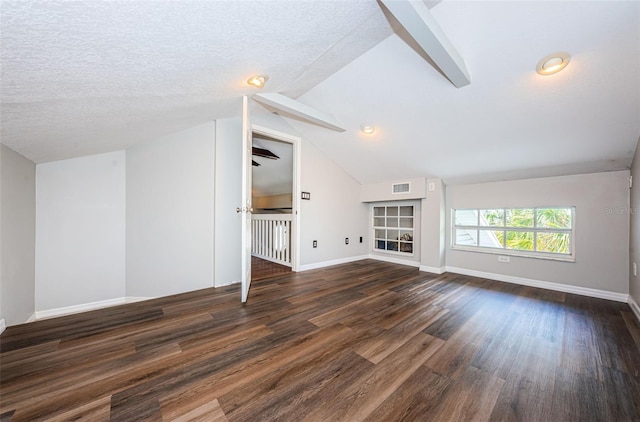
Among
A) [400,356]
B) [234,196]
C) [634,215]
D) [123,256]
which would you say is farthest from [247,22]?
[634,215]

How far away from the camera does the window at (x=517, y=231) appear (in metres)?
2.84

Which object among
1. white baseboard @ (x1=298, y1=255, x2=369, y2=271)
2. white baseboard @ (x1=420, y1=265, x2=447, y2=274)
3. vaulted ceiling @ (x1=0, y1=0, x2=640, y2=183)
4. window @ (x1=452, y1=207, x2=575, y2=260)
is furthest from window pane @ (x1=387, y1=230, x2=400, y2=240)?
vaulted ceiling @ (x1=0, y1=0, x2=640, y2=183)

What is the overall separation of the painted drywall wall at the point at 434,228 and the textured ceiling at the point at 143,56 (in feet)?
8.03

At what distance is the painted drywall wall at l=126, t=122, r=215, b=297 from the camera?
2.71 m

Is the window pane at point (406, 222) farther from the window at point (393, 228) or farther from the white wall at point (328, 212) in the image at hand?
the white wall at point (328, 212)

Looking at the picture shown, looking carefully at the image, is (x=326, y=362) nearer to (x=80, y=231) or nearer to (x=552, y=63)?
(x=552, y=63)

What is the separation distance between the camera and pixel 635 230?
2170 millimetres

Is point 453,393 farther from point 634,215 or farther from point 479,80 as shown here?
point 634,215

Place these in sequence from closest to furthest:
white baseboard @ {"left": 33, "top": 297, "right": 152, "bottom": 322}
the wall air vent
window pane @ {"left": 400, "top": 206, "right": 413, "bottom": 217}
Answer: white baseboard @ {"left": 33, "top": 297, "right": 152, "bottom": 322}
the wall air vent
window pane @ {"left": 400, "top": 206, "right": 413, "bottom": 217}

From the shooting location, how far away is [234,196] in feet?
9.65

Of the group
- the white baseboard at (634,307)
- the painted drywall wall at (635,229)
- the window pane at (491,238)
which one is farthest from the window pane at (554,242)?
the white baseboard at (634,307)

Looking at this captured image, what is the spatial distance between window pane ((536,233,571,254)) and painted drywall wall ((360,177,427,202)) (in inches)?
60.7

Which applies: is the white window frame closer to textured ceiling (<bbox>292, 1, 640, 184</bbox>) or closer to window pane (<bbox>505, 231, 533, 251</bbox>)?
textured ceiling (<bbox>292, 1, 640, 184</bbox>)

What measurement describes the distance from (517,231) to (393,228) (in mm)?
1839
